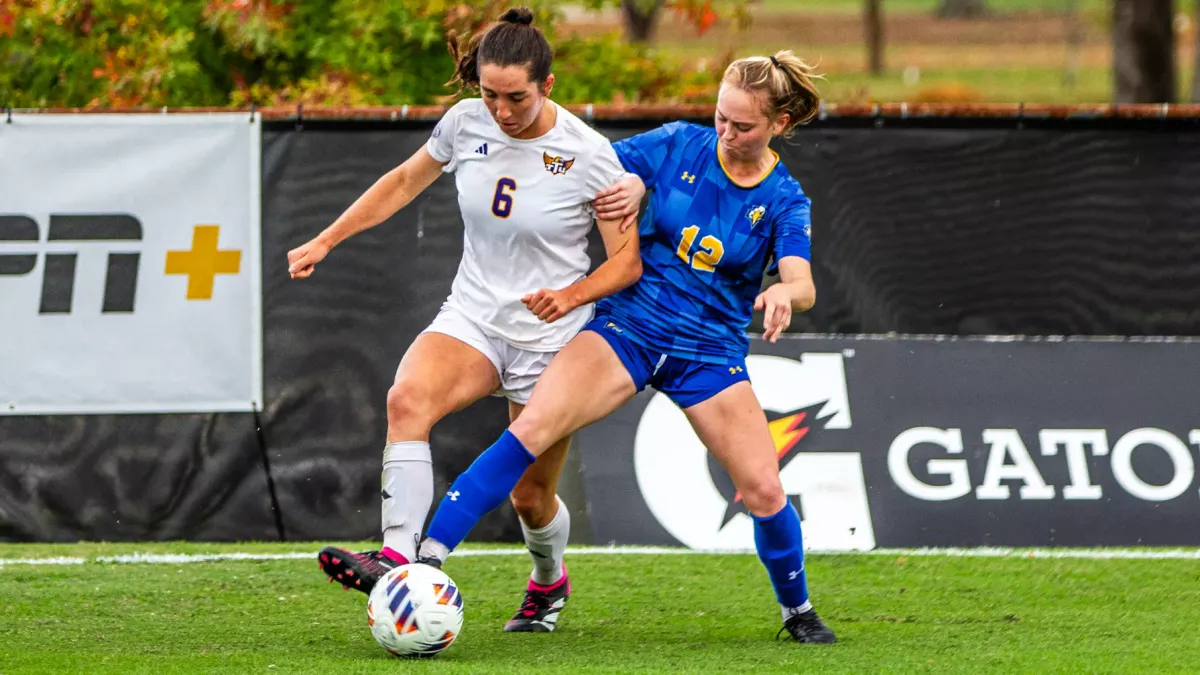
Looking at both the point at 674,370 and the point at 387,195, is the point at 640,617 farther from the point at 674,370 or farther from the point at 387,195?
the point at 387,195

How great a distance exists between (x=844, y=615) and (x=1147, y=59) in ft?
43.8

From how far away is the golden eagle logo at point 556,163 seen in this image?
5.25 m

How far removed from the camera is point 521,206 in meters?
5.21

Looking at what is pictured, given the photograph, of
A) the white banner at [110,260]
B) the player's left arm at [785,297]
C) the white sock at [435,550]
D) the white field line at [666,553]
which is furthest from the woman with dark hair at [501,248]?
the white banner at [110,260]

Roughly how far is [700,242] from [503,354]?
28.7 inches

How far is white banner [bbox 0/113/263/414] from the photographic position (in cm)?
746

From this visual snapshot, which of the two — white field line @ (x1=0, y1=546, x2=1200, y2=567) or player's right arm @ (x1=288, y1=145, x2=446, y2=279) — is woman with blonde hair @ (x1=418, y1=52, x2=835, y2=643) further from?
white field line @ (x1=0, y1=546, x2=1200, y2=567)

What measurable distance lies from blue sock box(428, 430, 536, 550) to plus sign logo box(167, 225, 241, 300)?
2948 mm

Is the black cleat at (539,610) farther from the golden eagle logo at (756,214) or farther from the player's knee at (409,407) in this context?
the golden eagle logo at (756,214)

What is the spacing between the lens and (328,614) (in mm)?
5871

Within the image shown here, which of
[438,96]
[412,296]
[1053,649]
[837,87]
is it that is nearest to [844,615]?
[1053,649]

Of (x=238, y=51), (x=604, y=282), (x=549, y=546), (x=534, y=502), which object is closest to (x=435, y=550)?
(x=534, y=502)

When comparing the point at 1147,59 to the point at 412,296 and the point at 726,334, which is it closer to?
the point at 412,296

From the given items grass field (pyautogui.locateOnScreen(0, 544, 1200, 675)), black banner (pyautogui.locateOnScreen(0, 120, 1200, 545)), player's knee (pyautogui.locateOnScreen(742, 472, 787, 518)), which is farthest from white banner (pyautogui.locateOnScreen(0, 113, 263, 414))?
player's knee (pyautogui.locateOnScreen(742, 472, 787, 518))
